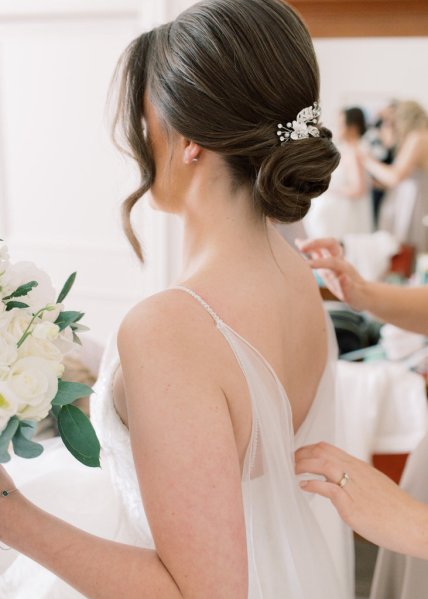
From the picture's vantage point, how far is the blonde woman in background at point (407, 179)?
234 centimetres

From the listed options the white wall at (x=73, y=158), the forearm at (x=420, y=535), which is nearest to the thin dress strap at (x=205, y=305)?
the forearm at (x=420, y=535)

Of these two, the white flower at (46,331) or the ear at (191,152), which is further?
the ear at (191,152)

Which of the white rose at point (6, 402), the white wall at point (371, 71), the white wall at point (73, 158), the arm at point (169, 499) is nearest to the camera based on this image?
the white rose at point (6, 402)

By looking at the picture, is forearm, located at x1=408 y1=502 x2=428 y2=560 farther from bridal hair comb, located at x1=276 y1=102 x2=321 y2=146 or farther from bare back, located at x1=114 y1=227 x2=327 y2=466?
bridal hair comb, located at x1=276 y1=102 x2=321 y2=146

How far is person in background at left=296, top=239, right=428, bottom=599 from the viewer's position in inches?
32.9

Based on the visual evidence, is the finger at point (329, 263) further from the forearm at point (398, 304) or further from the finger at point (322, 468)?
Answer: the finger at point (322, 468)

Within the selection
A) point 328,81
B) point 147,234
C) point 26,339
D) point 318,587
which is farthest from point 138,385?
point 147,234

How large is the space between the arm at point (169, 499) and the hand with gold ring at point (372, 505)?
7.8 inches

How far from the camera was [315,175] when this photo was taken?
94 cm

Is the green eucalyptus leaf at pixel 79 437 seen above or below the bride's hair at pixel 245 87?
below

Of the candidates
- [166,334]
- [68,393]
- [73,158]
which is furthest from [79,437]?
[73,158]

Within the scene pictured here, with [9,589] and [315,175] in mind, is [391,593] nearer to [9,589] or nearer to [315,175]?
[9,589]

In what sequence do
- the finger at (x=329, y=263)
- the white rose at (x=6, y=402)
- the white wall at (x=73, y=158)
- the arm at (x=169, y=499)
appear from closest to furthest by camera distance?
the white rose at (x=6, y=402), the arm at (x=169, y=499), the finger at (x=329, y=263), the white wall at (x=73, y=158)

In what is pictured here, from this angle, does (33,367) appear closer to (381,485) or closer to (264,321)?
(264,321)
